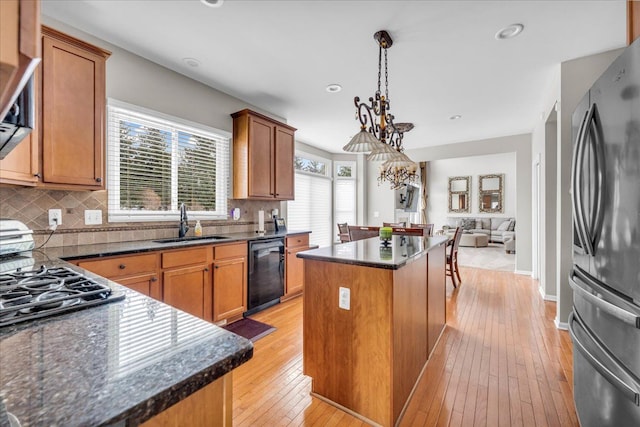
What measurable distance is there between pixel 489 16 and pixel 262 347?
3.28 m

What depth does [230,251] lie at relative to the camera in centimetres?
302

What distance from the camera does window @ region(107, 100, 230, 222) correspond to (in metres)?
2.68

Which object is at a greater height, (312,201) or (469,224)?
(312,201)

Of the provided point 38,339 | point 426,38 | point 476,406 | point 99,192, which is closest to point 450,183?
point 426,38

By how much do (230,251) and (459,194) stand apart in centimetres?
960

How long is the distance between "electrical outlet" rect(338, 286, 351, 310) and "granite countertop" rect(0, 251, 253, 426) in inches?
43.1

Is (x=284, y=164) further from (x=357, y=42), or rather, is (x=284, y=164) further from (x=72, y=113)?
(x=72, y=113)

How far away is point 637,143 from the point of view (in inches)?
40.8

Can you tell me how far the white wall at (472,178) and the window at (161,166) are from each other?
781cm

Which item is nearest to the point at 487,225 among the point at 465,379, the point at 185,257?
the point at 465,379

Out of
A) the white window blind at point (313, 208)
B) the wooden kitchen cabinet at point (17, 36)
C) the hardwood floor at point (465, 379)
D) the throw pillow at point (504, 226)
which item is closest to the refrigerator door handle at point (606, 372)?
the hardwood floor at point (465, 379)

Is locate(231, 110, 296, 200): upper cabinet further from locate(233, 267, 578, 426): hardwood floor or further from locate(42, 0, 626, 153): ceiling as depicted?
locate(233, 267, 578, 426): hardwood floor

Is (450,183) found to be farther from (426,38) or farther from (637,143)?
(637,143)

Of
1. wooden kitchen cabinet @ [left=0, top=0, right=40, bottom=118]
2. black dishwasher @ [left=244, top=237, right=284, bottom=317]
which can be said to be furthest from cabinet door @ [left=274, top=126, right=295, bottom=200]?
wooden kitchen cabinet @ [left=0, top=0, right=40, bottom=118]
